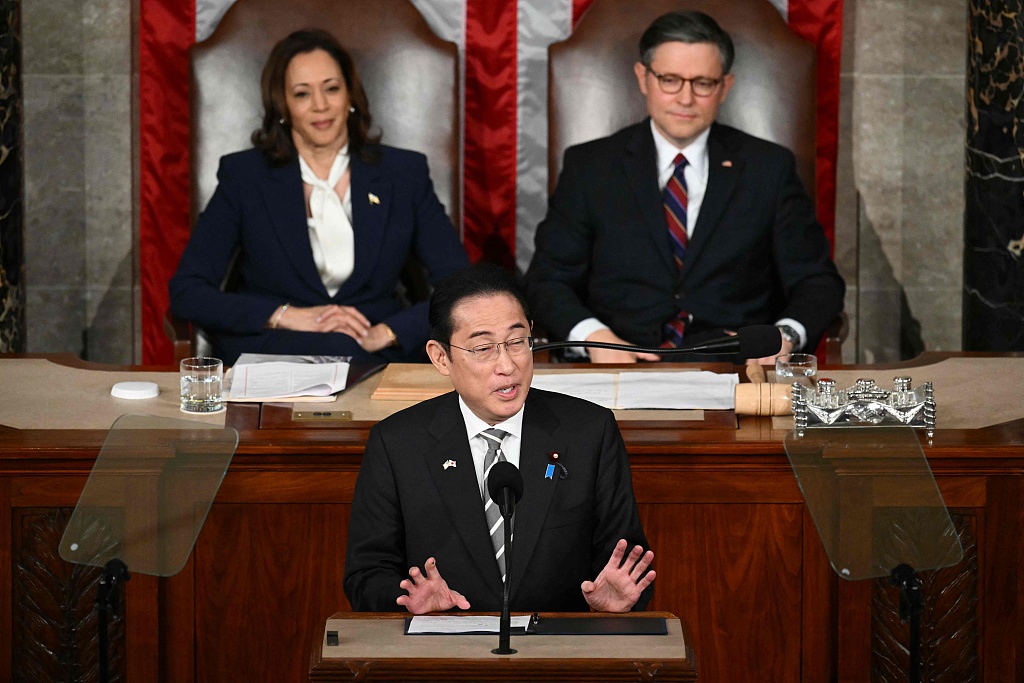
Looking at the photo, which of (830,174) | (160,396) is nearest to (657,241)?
(830,174)

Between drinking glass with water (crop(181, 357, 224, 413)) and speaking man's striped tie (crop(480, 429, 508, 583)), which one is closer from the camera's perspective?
speaking man's striped tie (crop(480, 429, 508, 583))

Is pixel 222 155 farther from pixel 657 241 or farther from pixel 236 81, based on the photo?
pixel 657 241

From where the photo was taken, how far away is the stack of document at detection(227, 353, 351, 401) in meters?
3.22

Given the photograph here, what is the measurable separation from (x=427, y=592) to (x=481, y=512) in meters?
0.27

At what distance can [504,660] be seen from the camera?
188 centimetres

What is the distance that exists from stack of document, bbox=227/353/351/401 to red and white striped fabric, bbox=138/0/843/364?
1713mm

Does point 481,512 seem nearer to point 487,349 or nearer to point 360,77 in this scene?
point 487,349

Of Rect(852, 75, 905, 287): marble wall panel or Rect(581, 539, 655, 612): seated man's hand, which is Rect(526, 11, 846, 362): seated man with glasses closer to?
Rect(852, 75, 905, 287): marble wall panel

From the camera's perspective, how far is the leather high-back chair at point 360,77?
475 cm

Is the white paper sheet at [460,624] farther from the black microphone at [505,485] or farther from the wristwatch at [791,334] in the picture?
the wristwatch at [791,334]

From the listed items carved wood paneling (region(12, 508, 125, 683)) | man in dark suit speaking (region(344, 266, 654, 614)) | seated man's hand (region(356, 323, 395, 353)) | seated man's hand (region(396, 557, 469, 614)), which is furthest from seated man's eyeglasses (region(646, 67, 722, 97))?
seated man's hand (region(396, 557, 469, 614))

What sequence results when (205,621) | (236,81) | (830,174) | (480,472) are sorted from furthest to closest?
(830,174) < (236,81) < (205,621) < (480,472)

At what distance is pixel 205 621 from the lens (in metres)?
2.86

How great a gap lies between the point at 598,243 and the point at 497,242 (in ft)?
2.55
